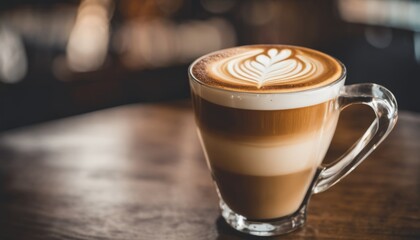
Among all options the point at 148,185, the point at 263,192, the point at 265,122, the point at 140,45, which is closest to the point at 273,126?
the point at 265,122

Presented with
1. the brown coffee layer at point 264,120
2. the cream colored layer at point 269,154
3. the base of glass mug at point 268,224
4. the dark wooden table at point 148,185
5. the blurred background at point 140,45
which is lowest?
the blurred background at point 140,45

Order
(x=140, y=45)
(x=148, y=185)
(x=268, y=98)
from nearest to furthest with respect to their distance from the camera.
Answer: (x=268, y=98) → (x=148, y=185) → (x=140, y=45)

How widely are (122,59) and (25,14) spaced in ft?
1.81

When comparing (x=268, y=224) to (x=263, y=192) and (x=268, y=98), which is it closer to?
(x=263, y=192)

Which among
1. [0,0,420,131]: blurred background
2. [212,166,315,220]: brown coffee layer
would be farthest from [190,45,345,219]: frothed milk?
[0,0,420,131]: blurred background

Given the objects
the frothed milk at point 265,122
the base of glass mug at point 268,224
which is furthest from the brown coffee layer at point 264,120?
the base of glass mug at point 268,224

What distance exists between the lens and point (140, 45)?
2.94 meters

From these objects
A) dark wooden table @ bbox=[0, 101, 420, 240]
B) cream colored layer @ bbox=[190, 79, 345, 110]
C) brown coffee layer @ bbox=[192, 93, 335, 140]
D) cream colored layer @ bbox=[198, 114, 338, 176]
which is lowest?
dark wooden table @ bbox=[0, 101, 420, 240]

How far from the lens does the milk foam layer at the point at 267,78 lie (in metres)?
0.67

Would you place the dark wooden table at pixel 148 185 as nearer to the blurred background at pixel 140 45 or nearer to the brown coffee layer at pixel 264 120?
the brown coffee layer at pixel 264 120

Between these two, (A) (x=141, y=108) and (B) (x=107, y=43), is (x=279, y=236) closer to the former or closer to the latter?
(A) (x=141, y=108)

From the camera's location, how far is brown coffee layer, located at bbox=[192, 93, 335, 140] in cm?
67

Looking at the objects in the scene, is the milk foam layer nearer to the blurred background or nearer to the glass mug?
the glass mug

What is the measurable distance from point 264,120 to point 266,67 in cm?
12
